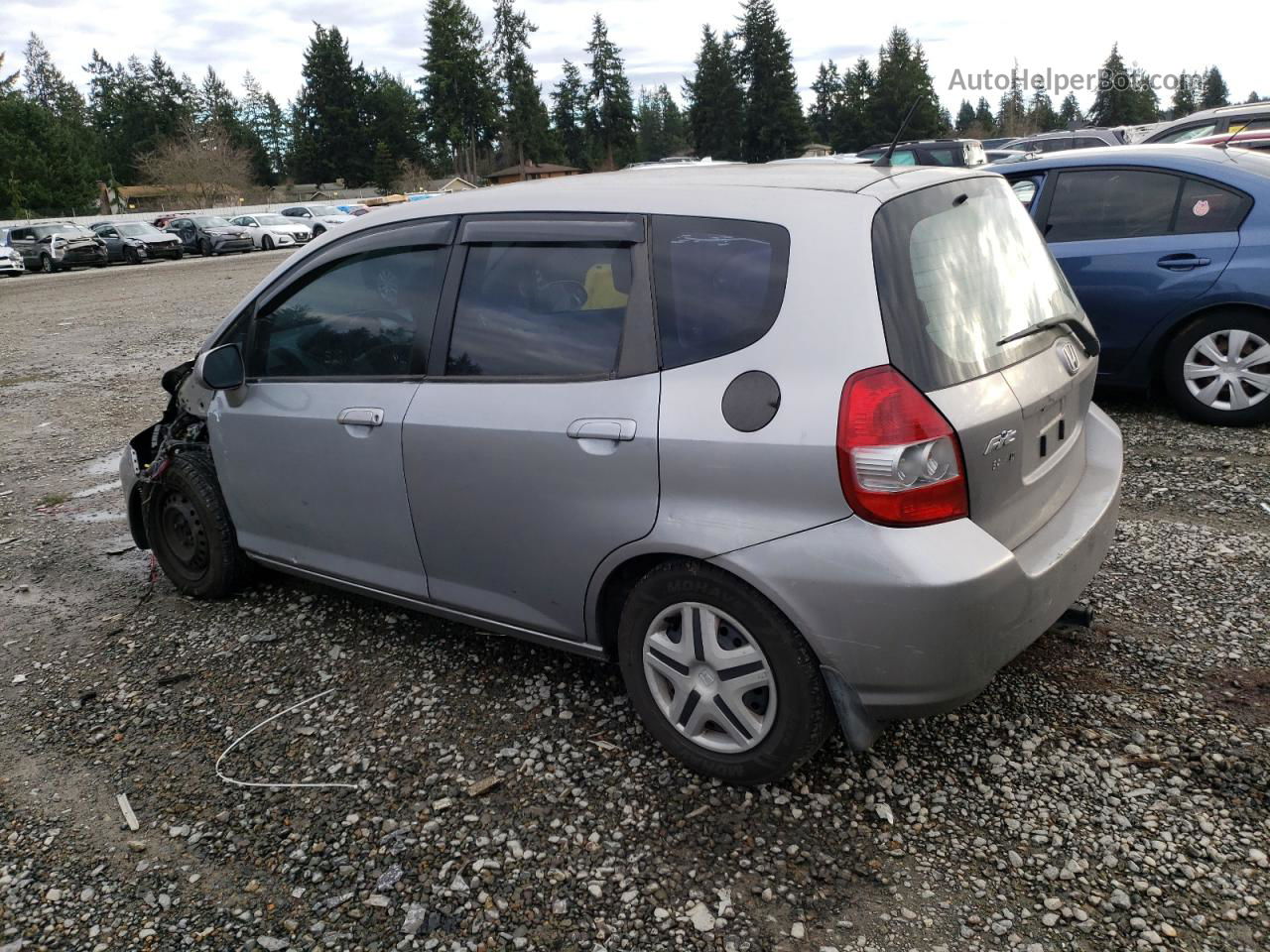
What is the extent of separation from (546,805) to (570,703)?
22.4 inches

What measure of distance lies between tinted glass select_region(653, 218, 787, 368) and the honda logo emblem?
3.46 ft

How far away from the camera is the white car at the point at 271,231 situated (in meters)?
38.8

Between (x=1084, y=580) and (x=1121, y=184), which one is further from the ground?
(x=1121, y=184)

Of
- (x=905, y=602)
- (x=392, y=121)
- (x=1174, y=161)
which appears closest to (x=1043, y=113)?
(x=392, y=121)

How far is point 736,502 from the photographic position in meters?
2.67

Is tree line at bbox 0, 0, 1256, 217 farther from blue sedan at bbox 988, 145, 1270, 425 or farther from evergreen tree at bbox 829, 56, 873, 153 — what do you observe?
blue sedan at bbox 988, 145, 1270, 425

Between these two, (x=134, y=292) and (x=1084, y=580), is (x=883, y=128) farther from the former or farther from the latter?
(x=1084, y=580)

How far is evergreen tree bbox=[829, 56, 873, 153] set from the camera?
85062mm

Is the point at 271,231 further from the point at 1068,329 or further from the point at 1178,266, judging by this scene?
the point at 1068,329

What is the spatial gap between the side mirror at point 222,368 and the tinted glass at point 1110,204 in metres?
5.09

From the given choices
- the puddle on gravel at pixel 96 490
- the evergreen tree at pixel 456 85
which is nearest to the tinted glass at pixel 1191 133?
the puddle on gravel at pixel 96 490

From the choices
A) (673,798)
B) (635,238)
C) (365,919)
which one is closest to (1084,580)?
(673,798)

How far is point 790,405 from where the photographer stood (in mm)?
2592

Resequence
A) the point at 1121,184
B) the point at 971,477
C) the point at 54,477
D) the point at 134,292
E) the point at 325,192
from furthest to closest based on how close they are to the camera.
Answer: the point at 325,192, the point at 134,292, the point at 54,477, the point at 1121,184, the point at 971,477
